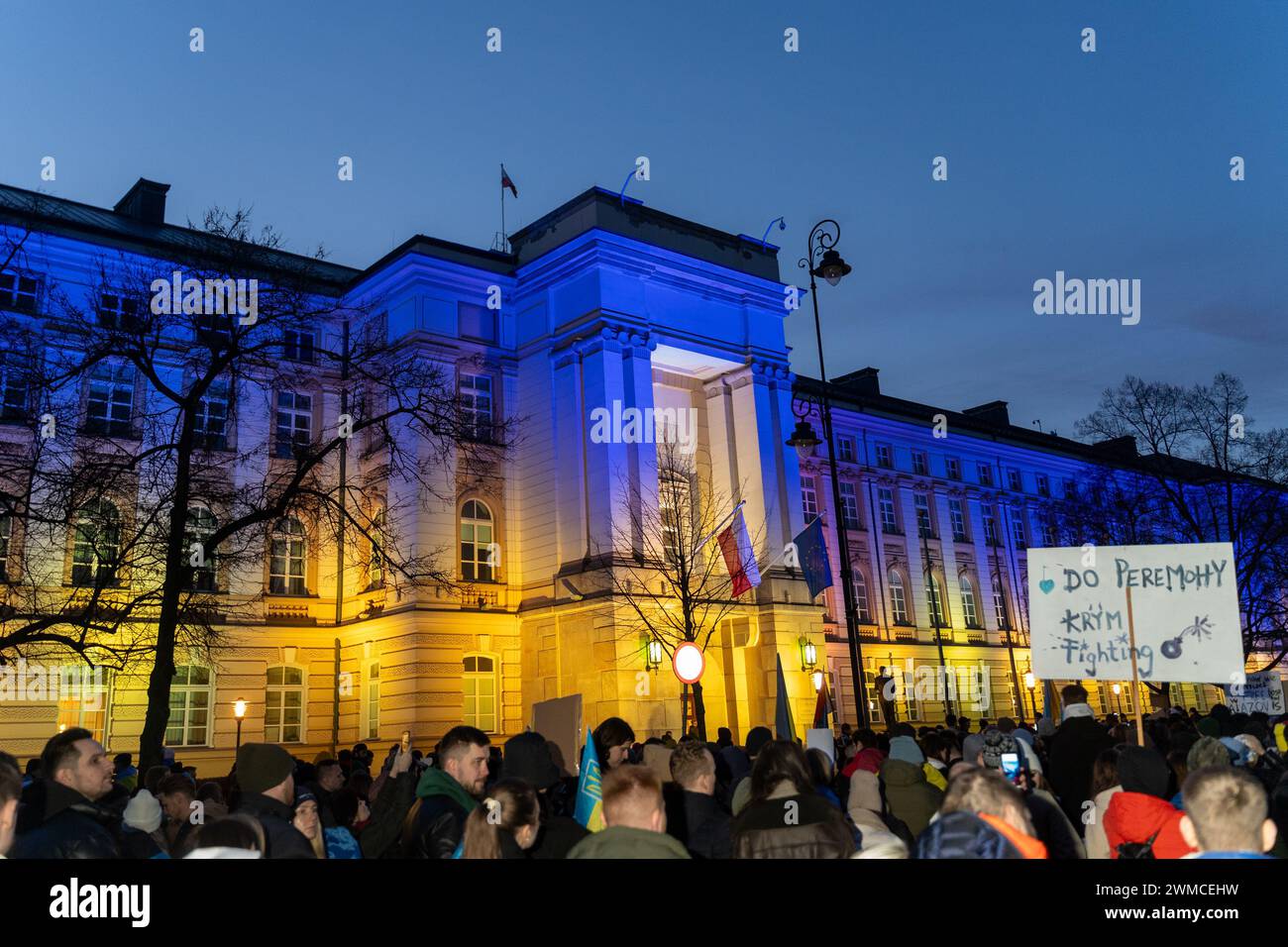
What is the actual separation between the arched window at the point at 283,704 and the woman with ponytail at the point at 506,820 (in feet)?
95.6

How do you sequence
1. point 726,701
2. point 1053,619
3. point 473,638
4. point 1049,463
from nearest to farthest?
point 1053,619, point 473,638, point 726,701, point 1049,463

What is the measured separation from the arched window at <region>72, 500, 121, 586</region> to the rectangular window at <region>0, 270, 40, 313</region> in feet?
22.0

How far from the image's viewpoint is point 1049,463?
6297cm

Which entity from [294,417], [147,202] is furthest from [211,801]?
[147,202]

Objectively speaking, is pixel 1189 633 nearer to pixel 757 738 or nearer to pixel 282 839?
pixel 757 738

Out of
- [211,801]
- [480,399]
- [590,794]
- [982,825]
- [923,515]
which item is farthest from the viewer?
[923,515]

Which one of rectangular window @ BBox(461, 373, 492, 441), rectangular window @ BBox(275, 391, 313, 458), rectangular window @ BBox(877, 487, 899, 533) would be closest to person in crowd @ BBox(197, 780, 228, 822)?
rectangular window @ BBox(461, 373, 492, 441)

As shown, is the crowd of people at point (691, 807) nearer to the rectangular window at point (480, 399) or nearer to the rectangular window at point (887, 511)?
the rectangular window at point (480, 399)

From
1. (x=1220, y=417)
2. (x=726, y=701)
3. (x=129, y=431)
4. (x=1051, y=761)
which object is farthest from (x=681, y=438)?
(x=1051, y=761)

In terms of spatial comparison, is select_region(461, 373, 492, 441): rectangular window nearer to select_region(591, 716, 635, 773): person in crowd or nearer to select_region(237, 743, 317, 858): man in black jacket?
select_region(591, 716, 635, 773): person in crowd

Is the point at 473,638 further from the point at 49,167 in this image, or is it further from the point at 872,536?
the point at 872,536

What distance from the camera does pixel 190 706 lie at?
31.0m

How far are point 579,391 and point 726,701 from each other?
457 inches

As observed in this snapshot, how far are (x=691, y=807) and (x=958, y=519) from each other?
52508 millimetres
